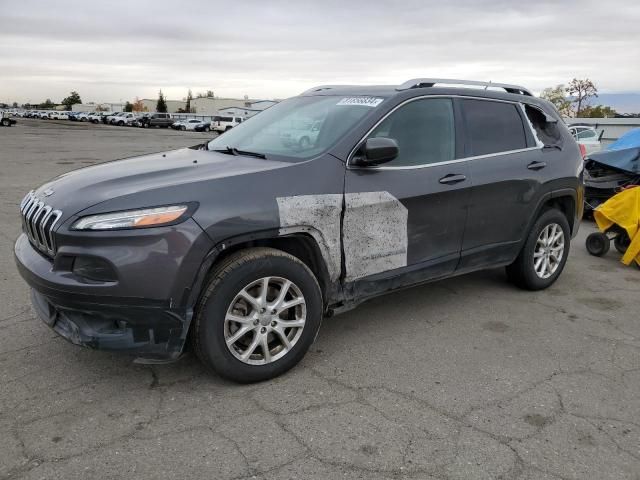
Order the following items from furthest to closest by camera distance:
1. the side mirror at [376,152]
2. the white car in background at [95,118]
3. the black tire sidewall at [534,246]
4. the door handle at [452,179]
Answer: the white car in background at [95,118] → the black tire sidewall at [534,246] → the door handle at [452,179] → the side mirror at [376,152]

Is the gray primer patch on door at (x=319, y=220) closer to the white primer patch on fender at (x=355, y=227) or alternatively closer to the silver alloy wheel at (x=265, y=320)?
the white primer patch on fender at (x=355, y=227)

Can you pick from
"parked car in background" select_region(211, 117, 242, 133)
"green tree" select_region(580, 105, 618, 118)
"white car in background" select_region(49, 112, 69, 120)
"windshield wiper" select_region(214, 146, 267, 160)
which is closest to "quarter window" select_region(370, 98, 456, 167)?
"windshield wiper" select_region(214, 146, 267, 160)

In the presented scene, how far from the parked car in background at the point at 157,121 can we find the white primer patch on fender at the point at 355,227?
61204 millimetres

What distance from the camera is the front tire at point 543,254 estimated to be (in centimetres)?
498

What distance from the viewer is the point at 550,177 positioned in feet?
16.2

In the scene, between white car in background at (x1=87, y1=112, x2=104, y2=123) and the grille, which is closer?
the grille

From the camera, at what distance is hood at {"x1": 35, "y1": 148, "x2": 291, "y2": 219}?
3020 millimetres

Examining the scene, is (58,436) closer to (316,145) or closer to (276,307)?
(276,307)

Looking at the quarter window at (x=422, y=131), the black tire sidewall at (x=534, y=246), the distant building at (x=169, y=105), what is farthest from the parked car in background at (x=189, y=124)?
the distant building at (x=169, y=105)

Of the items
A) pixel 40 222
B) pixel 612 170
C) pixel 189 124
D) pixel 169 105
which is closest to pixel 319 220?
pixel 40 222

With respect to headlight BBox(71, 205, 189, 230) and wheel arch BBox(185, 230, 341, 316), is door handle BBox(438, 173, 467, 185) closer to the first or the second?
wheel arch BBox(185, 230, 341, 316)

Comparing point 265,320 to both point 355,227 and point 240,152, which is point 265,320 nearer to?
point 355,227

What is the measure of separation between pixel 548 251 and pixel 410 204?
2.05 meters

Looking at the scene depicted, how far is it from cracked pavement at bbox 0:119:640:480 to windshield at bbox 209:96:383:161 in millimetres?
1414
